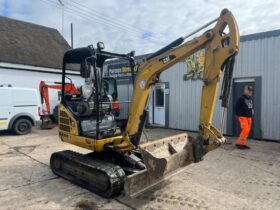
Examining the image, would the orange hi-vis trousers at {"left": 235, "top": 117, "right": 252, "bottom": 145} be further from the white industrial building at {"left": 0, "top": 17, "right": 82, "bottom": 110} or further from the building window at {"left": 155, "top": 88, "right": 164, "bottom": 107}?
the white industrial building at {"left": 0, "top": 17, "right": 82, "bottom": 110}

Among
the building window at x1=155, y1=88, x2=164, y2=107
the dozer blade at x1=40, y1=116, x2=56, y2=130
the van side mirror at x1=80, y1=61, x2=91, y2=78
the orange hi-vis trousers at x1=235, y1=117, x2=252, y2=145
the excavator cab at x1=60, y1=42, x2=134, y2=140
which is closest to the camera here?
the van side mirror at x1=80, y1=61, x2=91, y2=78

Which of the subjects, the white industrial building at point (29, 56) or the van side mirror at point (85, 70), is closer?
the van side mirror at point (85, 70)

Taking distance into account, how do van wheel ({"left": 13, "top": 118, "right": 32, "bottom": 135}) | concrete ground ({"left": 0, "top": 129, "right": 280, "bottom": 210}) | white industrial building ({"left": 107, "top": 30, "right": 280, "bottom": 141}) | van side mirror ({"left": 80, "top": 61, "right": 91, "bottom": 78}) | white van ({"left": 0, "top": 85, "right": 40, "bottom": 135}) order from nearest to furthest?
concrete ground ({"left": 0, "top": 129, "right": 280, "bottom": 210}) < van side mirror ({"left": 80, "top": 61, "right": 91, "bottom": 78}) < white industrial building ({"left": 107, "top": 30, "right": 280, "bottom": 141}) < white van ({"left": 0, "top": 85, "right": 40, "bottom": 135}) < van wheel ({"left": 13, "top": 118, "right": 32, "bottom": 135})

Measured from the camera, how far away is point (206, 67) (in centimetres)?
420

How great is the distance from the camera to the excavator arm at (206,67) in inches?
157

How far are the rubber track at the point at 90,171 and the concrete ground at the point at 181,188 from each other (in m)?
0.12

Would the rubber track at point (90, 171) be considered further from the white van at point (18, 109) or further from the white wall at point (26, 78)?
the white wall at point (26, 78)

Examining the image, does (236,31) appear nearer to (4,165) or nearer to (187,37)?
(187,37)

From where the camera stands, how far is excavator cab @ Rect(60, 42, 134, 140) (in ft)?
15.7

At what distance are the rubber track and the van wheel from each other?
6402 mm

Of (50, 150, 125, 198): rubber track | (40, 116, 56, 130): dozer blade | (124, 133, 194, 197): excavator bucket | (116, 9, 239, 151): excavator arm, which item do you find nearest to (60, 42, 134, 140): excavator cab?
(50, 150, 125, 198): rubber track

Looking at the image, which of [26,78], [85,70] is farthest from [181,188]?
[26,78]

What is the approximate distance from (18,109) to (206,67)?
950 cm

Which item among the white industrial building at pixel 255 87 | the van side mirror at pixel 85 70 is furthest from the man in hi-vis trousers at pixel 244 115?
the van side mirror at pixel 85 70
